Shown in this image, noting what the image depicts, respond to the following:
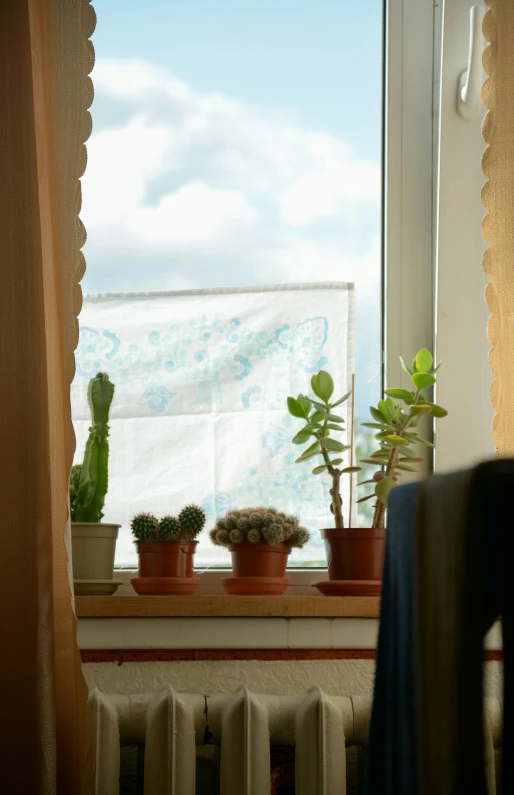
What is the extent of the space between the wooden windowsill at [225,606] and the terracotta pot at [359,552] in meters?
0.07

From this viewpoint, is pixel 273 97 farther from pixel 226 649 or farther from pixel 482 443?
pixel 226 649

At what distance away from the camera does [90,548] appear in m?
1.38

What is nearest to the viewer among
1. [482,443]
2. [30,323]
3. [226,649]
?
[30,323]

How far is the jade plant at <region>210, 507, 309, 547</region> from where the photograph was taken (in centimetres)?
139

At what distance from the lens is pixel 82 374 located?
1675 mm

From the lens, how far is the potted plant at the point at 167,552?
1.39 metres

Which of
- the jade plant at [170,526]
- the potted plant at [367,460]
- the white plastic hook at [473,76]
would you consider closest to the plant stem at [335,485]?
the potted plant at [367,460]

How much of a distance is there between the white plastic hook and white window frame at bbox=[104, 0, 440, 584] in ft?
0.42

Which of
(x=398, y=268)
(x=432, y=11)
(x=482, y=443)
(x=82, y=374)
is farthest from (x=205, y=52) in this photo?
(x=482, y=443)

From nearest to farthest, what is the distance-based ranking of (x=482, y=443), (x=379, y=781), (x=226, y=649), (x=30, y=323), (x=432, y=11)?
(x=379, y=781), (x=30, y=323), (x=226, y=649), (x=482, y=443), (x=432, y=11)

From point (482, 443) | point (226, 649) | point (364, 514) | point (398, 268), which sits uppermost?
point (398, 268)

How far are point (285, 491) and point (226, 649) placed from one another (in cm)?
40

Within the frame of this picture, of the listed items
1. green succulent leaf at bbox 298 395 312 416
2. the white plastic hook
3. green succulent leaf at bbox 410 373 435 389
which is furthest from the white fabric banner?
the white plastic hook

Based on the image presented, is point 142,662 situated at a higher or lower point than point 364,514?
lower
